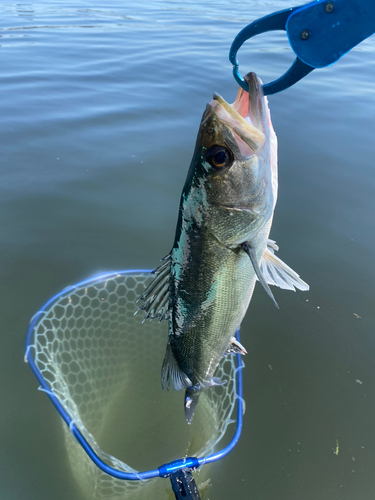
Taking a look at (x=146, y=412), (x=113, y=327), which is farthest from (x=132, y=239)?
(x=146, y=412)

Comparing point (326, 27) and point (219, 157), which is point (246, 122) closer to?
point (219, 157)

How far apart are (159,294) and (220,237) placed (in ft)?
1.72

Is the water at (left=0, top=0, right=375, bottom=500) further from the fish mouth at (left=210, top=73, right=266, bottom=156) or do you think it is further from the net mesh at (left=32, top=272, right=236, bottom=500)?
the fish mouth at (left=210, top=73, right=266, bottom=156)

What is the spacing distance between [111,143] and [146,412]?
377 cm

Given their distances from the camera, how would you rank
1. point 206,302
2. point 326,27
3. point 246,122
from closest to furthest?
1. point 326,27
2. point 246,122
3. point 206,302

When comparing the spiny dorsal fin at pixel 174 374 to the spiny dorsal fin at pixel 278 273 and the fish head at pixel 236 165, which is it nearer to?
the spiny dorsal fin at pixel 278 273

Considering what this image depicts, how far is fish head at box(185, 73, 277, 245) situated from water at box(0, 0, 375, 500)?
1786 mm

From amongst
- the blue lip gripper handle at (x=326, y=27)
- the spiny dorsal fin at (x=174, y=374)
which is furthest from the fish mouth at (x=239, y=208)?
the spiny dorsal fin at (x=174, y=374)

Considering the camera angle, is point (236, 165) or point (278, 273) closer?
point (236, 165)

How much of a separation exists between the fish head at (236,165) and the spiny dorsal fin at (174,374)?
2.63 feet

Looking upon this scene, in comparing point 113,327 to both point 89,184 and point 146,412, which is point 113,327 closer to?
point 146,412

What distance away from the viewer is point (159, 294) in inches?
74.0

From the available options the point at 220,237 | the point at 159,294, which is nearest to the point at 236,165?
the point at 220,237

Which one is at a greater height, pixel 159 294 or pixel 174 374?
pixel 159 294
